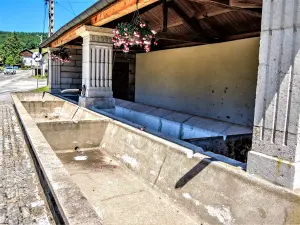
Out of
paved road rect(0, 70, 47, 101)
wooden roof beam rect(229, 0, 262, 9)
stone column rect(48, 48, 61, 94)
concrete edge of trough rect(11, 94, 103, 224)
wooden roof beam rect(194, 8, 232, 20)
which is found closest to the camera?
concrete edge of trough rect(11, 94, 103, 224)

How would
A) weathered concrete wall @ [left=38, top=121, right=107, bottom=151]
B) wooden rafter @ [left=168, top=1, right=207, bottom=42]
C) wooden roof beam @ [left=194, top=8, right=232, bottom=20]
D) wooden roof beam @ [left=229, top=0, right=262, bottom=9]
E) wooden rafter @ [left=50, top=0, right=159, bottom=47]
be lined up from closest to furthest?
1. wooden roof beam @ [left=229, top=0, right=262, bottom=9]
2. weathered concrete wall @ [left=38, top=121, right=107, bottom=151]
3. wooden rafter @ [left=50, top=0, right=159, bottom=47]
4. wooden roof beam @ [left=194, top=8, right=232, bottom=20]
5. wooden rafter @ [left=168, top=1, right=207, bottom=42]

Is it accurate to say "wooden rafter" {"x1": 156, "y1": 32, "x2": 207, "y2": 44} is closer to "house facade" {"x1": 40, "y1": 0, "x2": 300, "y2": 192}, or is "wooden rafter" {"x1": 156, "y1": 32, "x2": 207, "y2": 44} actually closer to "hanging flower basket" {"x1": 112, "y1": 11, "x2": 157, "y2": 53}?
"house facade" {"x1": 40, "y1": 0, "x2": 300, "y2": 192}

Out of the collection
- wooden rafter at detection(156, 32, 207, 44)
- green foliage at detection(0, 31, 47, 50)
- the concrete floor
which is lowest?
the concrete floor

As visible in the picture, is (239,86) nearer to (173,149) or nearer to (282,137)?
(173,149)

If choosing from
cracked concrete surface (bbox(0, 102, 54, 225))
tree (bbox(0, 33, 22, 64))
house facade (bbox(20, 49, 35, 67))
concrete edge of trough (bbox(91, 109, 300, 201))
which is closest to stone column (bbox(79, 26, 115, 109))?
cracked concrete surface (bbox(0, 102, 54, 225))

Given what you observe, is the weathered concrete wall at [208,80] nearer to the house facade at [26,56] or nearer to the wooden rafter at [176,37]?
the wooden rafter at [176,37]

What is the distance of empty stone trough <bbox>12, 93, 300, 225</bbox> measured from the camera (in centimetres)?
200

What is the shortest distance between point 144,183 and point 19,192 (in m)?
1.53

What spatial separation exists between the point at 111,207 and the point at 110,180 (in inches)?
31.1

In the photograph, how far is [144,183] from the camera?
3.57 metres

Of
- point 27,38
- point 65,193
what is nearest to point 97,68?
point 65,193

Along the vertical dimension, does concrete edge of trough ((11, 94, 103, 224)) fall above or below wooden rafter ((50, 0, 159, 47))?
below

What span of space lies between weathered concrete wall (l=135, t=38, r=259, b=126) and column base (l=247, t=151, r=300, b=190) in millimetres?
5024

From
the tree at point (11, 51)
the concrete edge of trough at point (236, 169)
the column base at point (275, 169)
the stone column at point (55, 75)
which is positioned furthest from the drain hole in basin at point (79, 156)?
the tree at point (11, 51)
